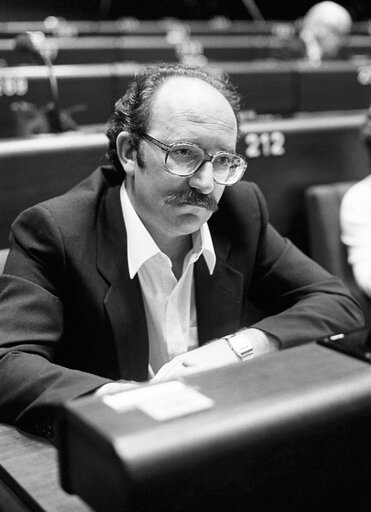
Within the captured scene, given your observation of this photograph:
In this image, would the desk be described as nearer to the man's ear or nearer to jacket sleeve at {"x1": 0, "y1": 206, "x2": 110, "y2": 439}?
jacket sleeve at {"x1": 0, "y1": 206, "x2": 110, "y2": 439}

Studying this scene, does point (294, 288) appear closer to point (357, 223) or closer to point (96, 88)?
point (357, 223)

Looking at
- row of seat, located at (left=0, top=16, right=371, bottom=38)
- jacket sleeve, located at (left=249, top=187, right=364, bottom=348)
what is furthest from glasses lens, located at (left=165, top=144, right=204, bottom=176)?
row of seat, located at (left=0, top=16, right=371, bottom=38)

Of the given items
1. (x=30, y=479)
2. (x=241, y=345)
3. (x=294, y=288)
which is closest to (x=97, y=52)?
(x=294, y=288)

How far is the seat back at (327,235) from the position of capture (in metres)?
1.91

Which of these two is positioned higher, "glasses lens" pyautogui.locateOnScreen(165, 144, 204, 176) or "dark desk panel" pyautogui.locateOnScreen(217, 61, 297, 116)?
"glasses lens" pyautogui.locateOnScreen(165, 144, 204, 176)

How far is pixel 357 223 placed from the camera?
A: 1807 millimetres

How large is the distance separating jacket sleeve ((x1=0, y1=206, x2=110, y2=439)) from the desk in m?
0.04

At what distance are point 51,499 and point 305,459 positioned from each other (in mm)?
273

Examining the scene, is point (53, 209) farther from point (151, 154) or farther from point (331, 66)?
point (331, 66)

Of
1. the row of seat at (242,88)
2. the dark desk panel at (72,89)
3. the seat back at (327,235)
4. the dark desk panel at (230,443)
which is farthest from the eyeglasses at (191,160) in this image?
the dark desk panel at (72,89)

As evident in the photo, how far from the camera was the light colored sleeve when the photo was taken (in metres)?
1.78

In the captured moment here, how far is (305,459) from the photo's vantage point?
48cm

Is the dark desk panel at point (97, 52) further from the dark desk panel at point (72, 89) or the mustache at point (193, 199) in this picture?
the mustache at point (193, 199)

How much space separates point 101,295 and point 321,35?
459 cm
